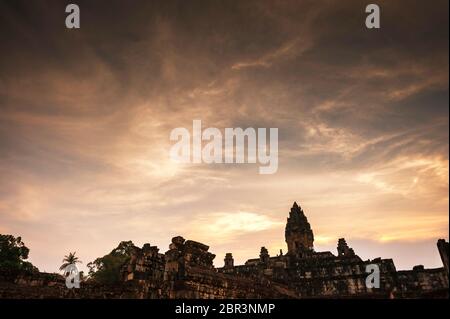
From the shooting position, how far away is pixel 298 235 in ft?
162

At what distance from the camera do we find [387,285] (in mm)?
27984

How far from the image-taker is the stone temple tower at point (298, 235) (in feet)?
158

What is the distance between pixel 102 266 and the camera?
1719 inches

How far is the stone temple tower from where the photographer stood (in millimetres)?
48281

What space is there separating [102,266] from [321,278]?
109 ft

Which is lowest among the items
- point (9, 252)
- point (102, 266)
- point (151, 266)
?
point (102, 266)
